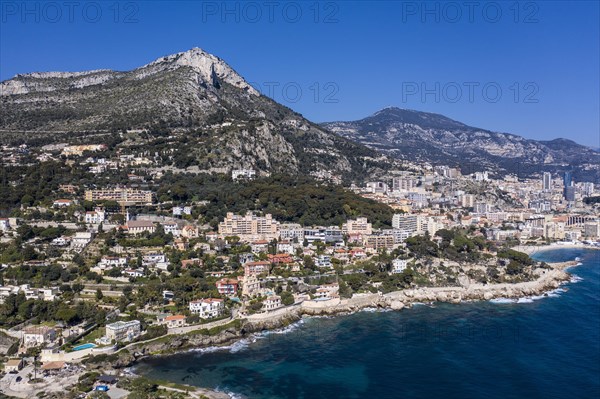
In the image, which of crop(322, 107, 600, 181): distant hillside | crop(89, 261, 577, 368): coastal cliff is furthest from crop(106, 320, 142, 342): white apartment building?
crop(322, 107, 600, 181): distant hillside

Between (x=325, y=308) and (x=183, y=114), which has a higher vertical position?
(x=183, y=114)

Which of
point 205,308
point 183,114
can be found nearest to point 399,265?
point 205,308

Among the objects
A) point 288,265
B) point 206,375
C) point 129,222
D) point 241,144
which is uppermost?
point 241,144

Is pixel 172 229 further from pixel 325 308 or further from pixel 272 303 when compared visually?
pixel 325 308

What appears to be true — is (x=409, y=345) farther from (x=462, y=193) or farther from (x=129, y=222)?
(x=462, y=193)

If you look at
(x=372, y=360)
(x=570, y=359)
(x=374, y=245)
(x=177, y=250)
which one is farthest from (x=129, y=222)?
(x=570, y=359)

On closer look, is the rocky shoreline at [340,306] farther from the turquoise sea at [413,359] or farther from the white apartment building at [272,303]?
the turquoise sea at [413,359]

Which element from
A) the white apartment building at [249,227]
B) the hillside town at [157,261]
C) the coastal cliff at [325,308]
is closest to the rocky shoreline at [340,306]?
the coastal cliff at [325,308]
